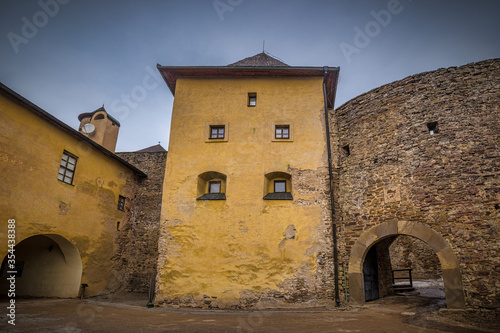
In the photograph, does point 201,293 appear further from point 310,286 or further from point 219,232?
point 310,286

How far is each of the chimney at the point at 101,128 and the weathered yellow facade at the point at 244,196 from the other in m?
9.15

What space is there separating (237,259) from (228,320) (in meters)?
2.52

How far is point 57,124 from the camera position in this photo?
983 cm

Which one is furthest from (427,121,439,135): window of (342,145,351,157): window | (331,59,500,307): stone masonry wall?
(342,145,351,157): window

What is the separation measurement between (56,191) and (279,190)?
7.57 meters

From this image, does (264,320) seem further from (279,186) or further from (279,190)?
(279,186)

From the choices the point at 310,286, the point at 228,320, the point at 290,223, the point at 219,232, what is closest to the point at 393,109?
the point at 290,223

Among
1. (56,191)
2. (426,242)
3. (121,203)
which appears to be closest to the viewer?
(426,242)

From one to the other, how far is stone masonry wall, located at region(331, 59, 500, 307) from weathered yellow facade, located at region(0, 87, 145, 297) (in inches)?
367

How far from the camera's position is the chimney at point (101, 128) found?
18033mm

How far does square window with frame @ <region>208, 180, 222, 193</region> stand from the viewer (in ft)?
34.1

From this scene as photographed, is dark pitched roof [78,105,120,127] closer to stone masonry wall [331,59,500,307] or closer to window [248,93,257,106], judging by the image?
window [248,93,257,106]

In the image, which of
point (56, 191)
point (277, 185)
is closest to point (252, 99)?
point (277, 185)

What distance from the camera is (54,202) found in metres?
9.61
